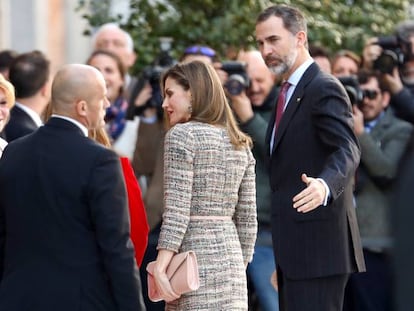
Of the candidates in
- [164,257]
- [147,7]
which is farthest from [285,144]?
[147,7]

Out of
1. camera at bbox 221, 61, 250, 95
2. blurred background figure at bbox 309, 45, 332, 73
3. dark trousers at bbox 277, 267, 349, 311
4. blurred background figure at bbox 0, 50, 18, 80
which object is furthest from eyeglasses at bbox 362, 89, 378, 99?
dark trousers at bbox 277, 267, 349, 311

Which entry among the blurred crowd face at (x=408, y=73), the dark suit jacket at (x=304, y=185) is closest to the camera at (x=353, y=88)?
the blurred crowd face at (x=408, y=73)

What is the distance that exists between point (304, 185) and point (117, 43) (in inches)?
155

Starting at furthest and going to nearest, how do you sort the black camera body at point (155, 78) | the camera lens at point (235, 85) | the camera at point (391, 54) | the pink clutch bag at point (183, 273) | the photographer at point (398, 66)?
1. the black camera body at point (155, 78)
2. the camera at point (391, 54)
3. the camera lens at point (235, 85)
4. the photographer at point (398, 66)
5. the pink clutch bag at point (183, 273)

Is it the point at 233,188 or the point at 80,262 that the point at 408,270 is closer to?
the point at 80,262

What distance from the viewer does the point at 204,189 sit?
18.2ft

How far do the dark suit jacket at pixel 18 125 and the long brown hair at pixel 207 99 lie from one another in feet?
5.49

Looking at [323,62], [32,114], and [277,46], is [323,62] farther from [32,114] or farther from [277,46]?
[277,46]

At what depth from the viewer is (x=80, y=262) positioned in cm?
484

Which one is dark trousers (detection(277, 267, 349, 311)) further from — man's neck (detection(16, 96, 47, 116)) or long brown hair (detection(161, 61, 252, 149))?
man's neck (detection(16, 96, 47, 116))

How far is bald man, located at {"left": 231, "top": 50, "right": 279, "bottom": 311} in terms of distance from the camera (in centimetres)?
754

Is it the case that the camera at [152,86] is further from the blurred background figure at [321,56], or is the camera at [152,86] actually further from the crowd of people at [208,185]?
the blurred background figure at [321,56]

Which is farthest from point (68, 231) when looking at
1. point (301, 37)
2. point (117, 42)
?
point (117, 42)

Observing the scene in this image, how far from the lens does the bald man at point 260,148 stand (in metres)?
7.54
